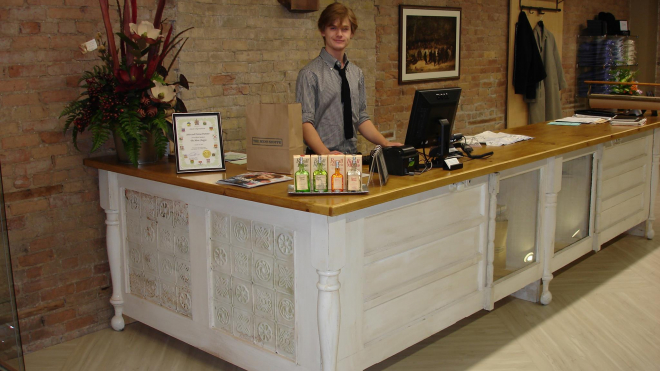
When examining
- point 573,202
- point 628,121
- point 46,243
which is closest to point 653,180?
point 628,121

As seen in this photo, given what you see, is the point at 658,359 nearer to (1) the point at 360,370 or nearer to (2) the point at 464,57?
(1) the point at 360,370

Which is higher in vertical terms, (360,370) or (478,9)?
(478,9)

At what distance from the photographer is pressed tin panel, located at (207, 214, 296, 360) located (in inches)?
111

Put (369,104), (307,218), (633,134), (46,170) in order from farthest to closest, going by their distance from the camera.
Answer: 1. (369,104)
2. (633,134)
3. (46,170)
4. (307,218)

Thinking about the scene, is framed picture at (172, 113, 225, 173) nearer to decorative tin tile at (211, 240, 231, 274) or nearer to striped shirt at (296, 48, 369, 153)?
decorative tin tile at (211, 240, 231, 274)

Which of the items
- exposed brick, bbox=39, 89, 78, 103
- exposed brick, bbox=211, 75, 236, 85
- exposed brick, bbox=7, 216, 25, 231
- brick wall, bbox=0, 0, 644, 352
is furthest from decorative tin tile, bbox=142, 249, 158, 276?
exposed brick, bbox=211, 75, 236, 85

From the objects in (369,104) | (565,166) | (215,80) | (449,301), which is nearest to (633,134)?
(565,166)

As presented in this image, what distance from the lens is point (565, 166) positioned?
422 cm

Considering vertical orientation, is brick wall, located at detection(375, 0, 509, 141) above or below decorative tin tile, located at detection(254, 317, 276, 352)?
above

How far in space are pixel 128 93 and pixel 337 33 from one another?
1.21 meters

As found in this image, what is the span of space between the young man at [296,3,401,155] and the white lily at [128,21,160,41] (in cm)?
94

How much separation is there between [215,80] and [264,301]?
178cm

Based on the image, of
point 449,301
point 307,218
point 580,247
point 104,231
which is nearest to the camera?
point 307,218

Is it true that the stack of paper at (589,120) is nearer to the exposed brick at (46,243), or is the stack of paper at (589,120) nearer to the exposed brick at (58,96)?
the exposed brick at (58,96)
